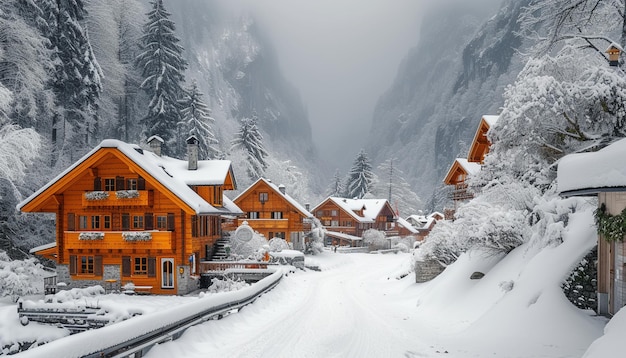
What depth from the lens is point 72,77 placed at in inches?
1655

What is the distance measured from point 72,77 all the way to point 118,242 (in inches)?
809

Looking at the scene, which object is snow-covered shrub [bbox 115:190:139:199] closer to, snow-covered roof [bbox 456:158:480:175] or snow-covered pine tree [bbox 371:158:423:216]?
Answer: snow-covered roof [bbox 456:158:480:175]

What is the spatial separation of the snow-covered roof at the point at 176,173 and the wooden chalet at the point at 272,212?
12628 millimetres

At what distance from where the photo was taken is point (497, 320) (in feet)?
39.3

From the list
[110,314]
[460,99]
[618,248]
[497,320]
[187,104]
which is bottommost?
[110,314]

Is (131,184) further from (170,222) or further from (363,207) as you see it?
(363,207)

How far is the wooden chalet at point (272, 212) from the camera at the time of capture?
5334 cm

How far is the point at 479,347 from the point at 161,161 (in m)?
30.9

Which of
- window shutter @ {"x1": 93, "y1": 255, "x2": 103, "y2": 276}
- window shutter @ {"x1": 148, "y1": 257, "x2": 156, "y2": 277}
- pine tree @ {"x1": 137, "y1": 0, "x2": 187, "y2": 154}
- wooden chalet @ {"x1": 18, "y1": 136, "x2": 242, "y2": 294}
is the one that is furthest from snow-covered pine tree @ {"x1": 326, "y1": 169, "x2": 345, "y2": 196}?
window shutter @ {"x1": 93, "y1": 255, "x2": 103, "y2": 276}

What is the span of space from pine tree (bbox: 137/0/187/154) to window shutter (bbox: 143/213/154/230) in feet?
79.1

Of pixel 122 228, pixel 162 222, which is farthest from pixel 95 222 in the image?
pixel 162 222

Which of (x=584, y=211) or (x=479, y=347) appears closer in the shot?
(x=479, y=347)

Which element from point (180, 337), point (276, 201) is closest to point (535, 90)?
point (180, 337)

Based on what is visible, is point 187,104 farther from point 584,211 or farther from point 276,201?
point 584,211
